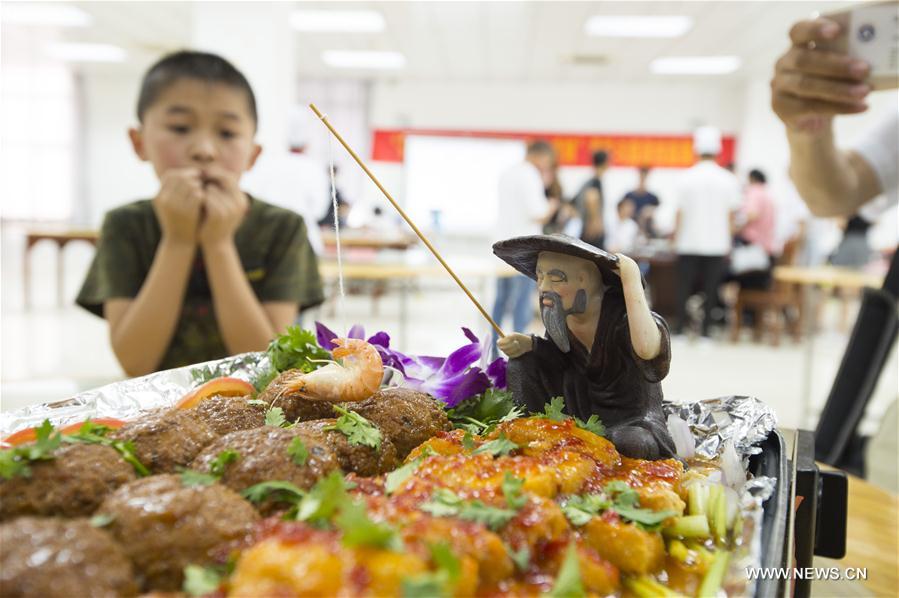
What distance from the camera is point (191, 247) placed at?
1773 mm

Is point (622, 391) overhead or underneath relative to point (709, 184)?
underneath

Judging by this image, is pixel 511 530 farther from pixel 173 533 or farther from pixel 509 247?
pixel 509 247

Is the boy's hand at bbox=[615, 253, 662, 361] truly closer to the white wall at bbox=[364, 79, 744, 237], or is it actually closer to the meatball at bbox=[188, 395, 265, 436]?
the meatball at bbox=[188, 395, 265, 436]

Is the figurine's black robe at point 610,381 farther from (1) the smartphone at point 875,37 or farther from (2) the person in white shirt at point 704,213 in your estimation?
(2) the person in white shirt at point 704,213

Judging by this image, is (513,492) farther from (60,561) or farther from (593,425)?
(60,561)

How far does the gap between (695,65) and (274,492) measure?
11647mm

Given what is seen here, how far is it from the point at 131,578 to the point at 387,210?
1038 cm

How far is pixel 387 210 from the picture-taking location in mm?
10836

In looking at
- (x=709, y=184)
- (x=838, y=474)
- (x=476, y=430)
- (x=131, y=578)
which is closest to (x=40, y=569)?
(x=131, y=578)

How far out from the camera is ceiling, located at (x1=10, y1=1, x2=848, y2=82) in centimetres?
822

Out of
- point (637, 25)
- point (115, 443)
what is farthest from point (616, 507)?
point (637, 25)

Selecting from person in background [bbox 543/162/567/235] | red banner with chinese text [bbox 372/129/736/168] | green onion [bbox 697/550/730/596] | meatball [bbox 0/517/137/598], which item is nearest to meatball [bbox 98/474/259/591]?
meatball [bbox 0/517/137/598]

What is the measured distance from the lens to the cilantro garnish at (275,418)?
3.29 feet

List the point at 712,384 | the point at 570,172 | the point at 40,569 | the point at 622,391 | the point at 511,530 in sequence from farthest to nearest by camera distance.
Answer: the point at 570,172 < the point at 712,384 < the point at 622,391 < the point at 511,530 < the point at 40,569
